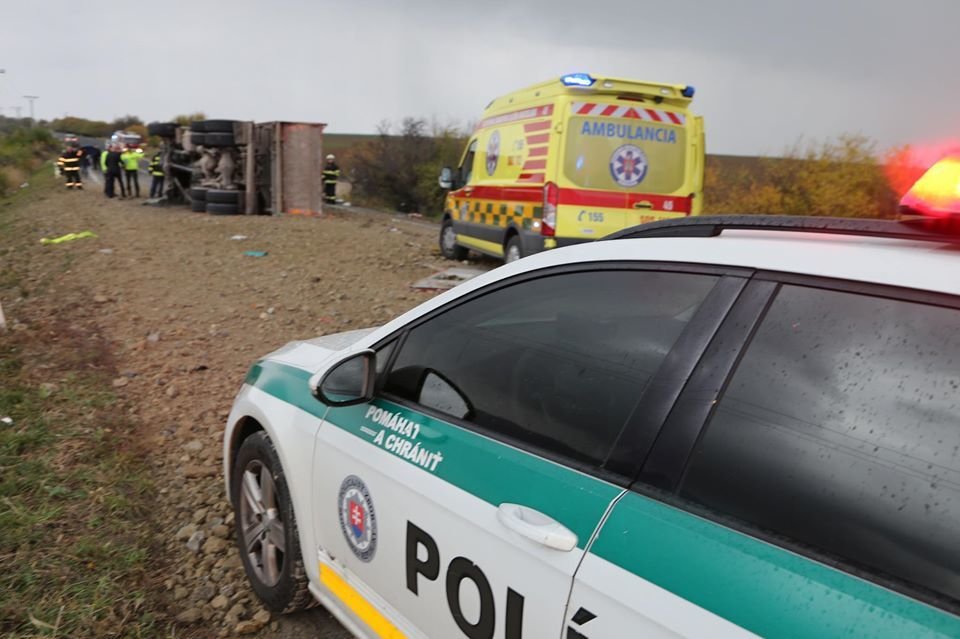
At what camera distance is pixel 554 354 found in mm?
1764

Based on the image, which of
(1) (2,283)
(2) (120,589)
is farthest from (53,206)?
(2) (120,589)

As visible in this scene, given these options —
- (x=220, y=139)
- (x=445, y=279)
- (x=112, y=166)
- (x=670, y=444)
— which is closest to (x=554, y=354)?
(x=670, y=444)

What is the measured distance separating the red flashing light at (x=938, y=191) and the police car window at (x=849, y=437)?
0.64ft

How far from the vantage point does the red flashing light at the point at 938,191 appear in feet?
3.84

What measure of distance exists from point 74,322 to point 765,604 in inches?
273

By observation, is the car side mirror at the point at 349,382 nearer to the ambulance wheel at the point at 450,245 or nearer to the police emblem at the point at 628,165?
the police emblem at the point at 628,165

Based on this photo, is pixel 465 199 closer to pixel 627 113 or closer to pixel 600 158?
pixel 600 158

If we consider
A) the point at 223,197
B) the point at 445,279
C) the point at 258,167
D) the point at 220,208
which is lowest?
the point at 445,279

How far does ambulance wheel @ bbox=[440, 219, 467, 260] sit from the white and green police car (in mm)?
8732

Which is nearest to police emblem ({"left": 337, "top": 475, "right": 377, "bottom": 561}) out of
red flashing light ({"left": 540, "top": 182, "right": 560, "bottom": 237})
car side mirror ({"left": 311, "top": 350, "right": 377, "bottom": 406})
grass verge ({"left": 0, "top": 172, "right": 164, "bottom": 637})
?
car side mirror ({"left": 311, "top": 350, "right": 377, "bottom": 406})

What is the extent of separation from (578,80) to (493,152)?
6.87ft

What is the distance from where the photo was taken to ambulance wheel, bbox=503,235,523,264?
8308 mm

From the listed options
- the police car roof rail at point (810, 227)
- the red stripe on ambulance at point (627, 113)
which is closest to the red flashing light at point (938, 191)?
the police car roof rail at point (810, 227)

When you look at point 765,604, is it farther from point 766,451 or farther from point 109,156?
point 109,156
